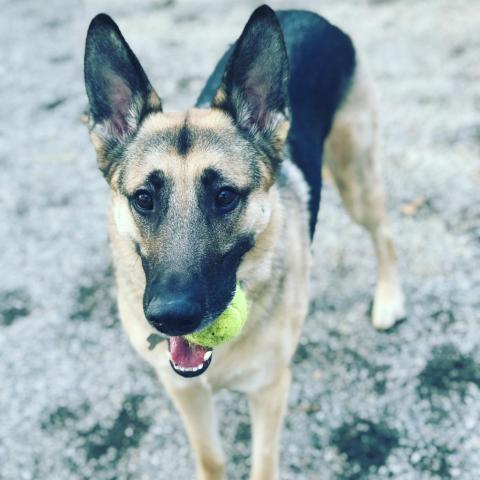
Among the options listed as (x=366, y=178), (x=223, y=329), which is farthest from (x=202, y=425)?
(x=366, y=178)

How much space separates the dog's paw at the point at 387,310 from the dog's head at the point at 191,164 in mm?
1488

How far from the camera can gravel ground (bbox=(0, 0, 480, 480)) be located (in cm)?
321

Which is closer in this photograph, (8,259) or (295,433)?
(295,433)

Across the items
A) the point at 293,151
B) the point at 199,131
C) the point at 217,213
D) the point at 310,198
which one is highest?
the point at 199,131

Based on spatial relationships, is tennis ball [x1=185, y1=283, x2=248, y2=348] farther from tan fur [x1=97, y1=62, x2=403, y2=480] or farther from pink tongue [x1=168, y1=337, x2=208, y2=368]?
tan fur [x1=97, y1=62, x2=403, y2=480]

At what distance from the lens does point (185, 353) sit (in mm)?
2422

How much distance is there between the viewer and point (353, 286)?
410cm

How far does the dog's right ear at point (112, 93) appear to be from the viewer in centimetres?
247

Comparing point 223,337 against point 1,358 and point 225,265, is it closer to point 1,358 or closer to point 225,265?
point 225,265

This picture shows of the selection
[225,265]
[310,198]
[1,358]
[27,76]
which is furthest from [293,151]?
[27,76]

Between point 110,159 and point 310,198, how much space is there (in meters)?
1.13

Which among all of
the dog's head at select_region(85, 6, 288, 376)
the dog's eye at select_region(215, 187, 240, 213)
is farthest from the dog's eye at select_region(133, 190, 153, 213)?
the dog's eye at select_region(215, 187, 240, 213)

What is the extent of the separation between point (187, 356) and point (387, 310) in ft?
5.62

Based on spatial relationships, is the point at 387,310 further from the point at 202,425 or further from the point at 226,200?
the point at 226,200
